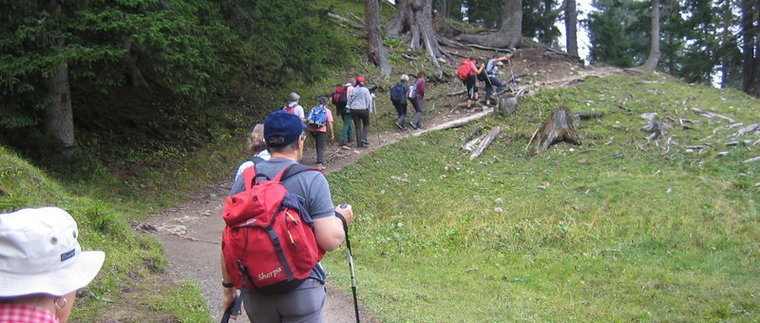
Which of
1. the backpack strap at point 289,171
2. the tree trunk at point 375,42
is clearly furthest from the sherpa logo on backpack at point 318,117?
the backpack strap at point 289,171

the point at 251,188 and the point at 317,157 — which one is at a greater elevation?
the point at 251,188

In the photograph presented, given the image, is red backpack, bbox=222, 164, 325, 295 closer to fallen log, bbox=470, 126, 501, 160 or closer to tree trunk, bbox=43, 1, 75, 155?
→ tree trunk, bbox=43, 1, 75, 155

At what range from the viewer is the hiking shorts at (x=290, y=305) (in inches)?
123

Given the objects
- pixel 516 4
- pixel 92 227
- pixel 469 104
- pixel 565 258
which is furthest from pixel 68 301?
pixel 516 4

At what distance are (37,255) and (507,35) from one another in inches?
1126

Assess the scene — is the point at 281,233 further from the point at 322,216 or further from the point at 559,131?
the point at 559,131

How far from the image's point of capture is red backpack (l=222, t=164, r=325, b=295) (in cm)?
296

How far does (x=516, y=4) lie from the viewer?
28781 millimetres

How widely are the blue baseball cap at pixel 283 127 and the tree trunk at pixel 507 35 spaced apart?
1039 inches

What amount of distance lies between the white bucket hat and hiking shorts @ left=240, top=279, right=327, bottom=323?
1088mm

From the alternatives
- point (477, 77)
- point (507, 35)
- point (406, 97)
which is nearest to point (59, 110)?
point (406, 97)

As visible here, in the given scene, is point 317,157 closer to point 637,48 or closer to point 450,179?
point 450,179

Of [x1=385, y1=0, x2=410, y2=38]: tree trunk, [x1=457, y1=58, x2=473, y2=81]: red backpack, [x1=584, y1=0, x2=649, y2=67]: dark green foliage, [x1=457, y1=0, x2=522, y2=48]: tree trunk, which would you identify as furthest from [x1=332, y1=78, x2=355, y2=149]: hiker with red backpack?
[x1=584, y1=0, x2=649, y2=67]: dark green foliage

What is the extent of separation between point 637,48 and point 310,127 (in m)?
36.5
